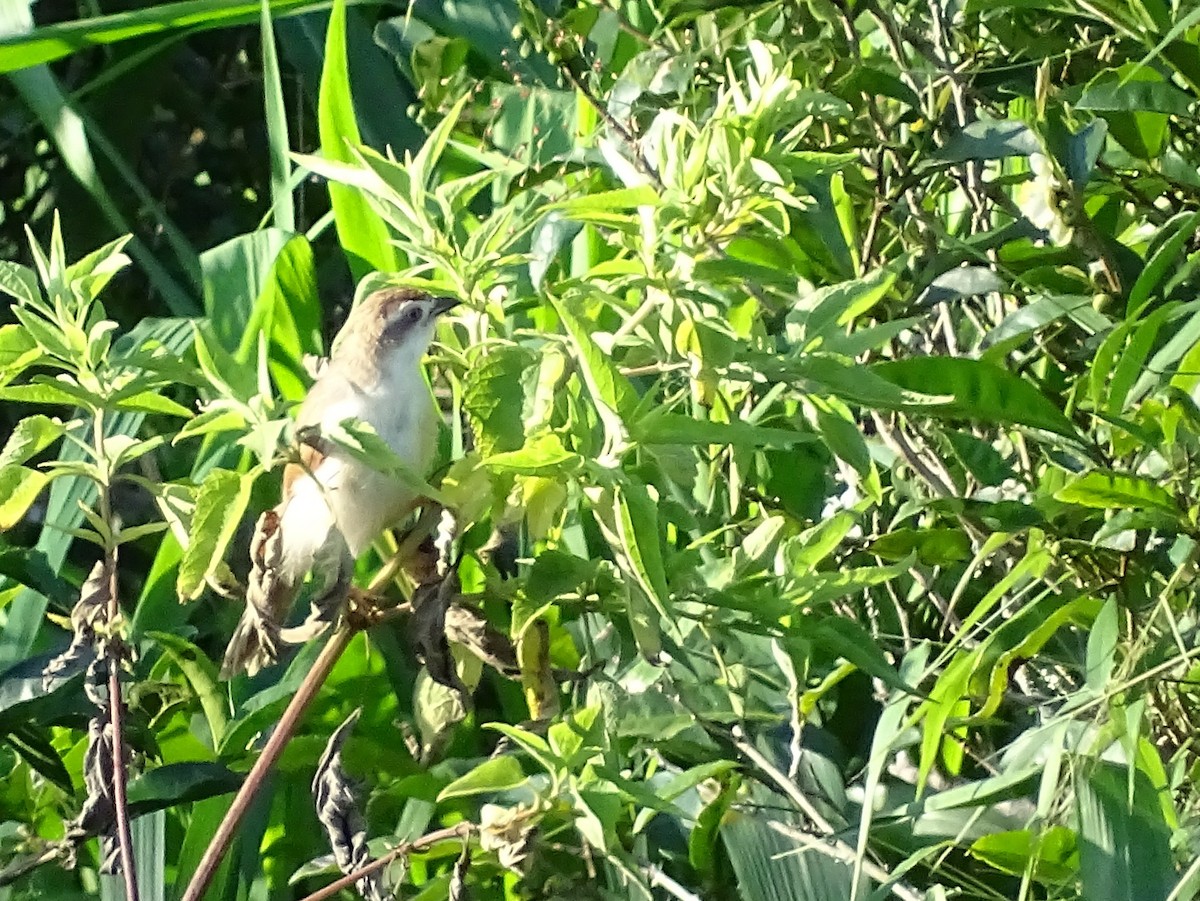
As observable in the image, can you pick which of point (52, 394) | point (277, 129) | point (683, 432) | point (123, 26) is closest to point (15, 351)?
point (52, 394)

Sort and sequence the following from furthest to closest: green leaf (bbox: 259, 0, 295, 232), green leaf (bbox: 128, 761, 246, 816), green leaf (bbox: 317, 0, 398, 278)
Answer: green leaf (bbox: 259, 0, 295, 232)
green leaf (bbox: 317, 0, 398, 278)
green leaf (bbox: 128, 761, 246, 816)

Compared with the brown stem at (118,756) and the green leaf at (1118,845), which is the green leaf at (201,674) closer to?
the brown stem at (118,756)

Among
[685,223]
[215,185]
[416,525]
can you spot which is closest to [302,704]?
[416,525]

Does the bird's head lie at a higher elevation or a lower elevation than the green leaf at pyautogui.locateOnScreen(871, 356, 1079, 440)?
higher

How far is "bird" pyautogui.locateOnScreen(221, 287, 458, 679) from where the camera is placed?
0.57 meters

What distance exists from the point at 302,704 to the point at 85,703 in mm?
392

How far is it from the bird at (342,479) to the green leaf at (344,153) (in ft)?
0.73

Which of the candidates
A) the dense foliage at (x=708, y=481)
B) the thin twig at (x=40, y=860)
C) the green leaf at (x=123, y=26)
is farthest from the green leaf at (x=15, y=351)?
the green leaf at (x=123, y=26)

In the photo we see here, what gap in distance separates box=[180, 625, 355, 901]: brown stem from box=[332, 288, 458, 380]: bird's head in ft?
0.72

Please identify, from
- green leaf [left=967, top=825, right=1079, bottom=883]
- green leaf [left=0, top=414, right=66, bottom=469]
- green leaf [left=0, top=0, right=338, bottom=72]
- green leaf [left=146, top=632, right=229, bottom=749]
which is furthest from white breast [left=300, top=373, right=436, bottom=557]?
green leaf [left=0, top=0, right=338, bottom=72]

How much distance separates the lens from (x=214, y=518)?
1.72 ft

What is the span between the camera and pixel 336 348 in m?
0.86

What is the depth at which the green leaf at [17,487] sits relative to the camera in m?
0.57

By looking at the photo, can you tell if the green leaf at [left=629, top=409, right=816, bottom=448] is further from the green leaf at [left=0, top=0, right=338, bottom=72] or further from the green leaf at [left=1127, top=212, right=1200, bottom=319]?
the green leaf at [left=0, top=0, right=338, bottom=72]
